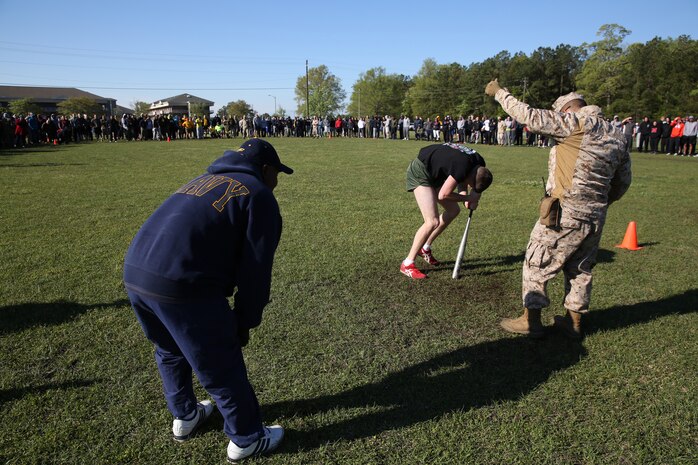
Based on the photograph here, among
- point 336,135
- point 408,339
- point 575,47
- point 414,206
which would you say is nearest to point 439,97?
point 575,47

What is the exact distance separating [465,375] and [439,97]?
9202cm

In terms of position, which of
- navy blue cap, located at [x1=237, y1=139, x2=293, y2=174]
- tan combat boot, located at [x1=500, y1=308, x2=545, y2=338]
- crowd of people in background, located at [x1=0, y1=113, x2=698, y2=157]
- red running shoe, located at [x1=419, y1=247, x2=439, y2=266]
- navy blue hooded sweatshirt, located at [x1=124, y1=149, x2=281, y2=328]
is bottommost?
tan combat boot, located at [x1=500, y1=308, x2=545, y2=338]

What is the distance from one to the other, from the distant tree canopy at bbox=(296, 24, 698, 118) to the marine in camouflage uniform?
53229 mm

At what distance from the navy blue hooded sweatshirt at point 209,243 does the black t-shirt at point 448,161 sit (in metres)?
3.24

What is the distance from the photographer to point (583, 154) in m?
3.70

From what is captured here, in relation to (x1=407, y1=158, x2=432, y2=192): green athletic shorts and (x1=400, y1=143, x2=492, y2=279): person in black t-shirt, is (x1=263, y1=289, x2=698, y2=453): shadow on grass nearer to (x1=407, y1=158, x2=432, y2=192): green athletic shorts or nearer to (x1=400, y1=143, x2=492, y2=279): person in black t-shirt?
(x1=400, y1=143, x2=492, y2=279): person in black t-shirt

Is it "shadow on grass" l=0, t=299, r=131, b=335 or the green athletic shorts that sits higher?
the green athletic shorts

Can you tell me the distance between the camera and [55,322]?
423 centimetres

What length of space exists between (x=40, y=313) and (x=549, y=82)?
84.0m

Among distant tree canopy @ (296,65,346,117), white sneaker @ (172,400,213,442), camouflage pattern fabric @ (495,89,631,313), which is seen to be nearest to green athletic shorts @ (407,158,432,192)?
camouflage pattern fabric @ (495,89,631,313)

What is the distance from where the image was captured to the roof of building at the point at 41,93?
9794 centimetres

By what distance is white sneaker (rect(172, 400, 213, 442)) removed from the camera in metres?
2.76

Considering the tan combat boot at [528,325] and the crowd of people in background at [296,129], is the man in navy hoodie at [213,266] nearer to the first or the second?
the tan combat boot at [528,325]

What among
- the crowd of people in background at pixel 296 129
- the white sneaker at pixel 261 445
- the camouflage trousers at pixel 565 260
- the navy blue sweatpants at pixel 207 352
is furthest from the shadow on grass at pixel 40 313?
the crowd of people in background at pixel 296 129
